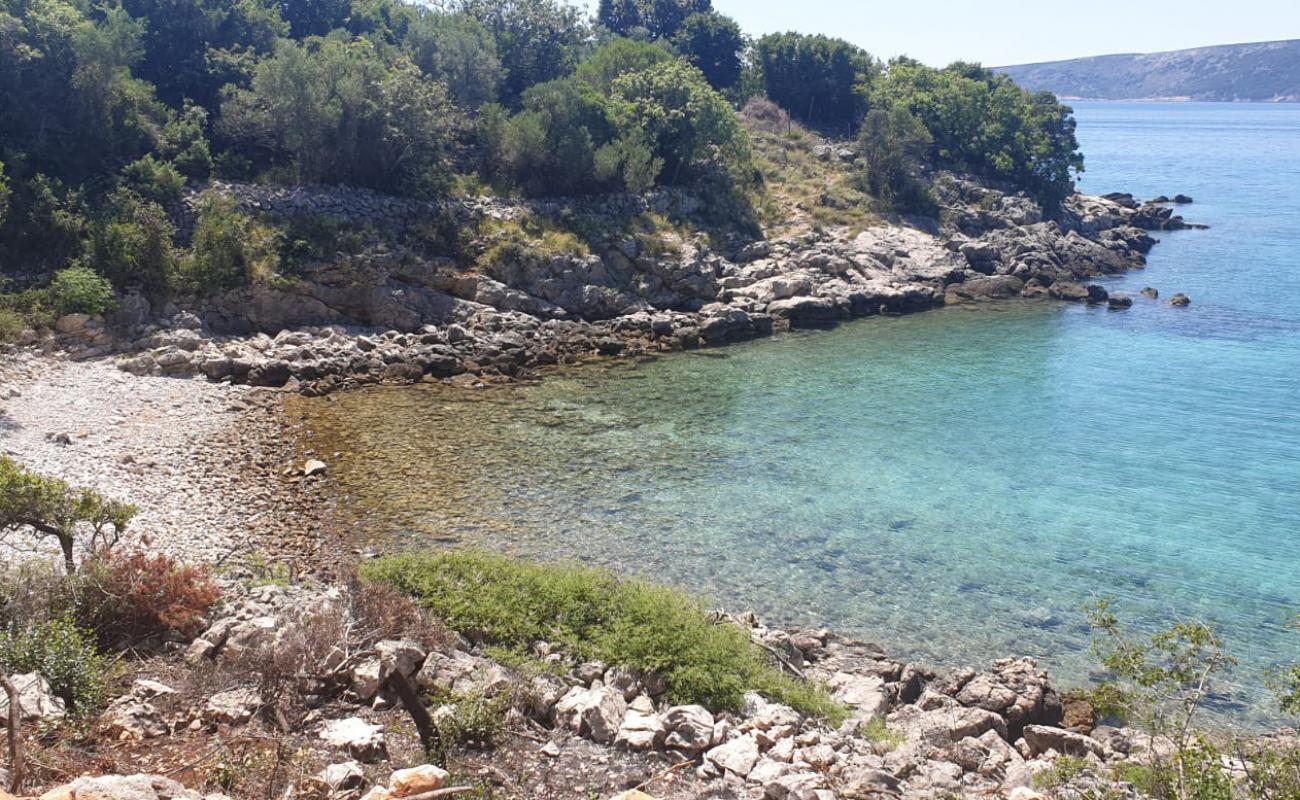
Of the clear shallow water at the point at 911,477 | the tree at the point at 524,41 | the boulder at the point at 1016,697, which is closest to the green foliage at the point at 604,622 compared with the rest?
the boulder at the point at 1016,697

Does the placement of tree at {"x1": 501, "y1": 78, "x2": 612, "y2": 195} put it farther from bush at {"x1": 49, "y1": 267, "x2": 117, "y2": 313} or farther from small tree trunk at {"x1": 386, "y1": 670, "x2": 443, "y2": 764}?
small tree trunk at {"x1": 386, "y1": 670, "x2": 443, "y2": 764}

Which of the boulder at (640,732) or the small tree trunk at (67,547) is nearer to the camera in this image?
the boulder at (640,732)

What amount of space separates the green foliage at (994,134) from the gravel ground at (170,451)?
60.0 m

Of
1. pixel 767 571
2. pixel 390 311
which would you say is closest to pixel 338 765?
pixel 767 571

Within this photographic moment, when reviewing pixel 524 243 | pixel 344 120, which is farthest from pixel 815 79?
pixel 344 120

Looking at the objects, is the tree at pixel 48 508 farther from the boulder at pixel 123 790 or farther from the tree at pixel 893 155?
Result: the tree at pixel 893 155

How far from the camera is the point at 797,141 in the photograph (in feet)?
238

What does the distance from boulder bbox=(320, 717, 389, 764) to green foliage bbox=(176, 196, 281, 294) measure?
30863 mm

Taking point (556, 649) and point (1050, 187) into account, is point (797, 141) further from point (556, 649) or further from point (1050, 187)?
point (556, 649)

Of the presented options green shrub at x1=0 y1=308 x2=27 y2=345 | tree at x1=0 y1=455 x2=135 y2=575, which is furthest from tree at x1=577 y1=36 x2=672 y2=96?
tree at x1=0 y1=455 x2=135 y2=575

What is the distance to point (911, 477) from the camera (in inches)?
1121

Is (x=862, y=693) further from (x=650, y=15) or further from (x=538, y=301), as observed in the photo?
(x=650, y=15)

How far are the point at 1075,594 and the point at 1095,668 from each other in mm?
3139

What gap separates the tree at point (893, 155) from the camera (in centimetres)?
6588
